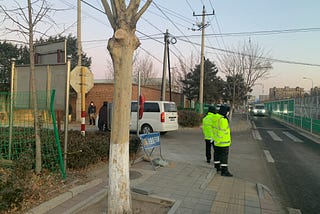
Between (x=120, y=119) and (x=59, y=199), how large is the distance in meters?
1.85

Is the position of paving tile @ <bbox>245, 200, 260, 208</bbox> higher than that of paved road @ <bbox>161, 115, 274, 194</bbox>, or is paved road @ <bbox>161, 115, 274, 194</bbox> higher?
paving tile @ <bbox>245, 200, 260, 208</bbox>

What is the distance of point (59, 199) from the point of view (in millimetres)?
3924

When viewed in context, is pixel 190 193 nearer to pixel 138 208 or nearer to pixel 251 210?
pixel 251 210

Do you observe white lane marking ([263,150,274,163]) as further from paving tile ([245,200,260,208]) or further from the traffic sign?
the traffic sign

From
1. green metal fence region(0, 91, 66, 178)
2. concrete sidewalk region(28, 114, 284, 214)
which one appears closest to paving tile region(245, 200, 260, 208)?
concrete sidewalk region(28, 114, 284, 214)

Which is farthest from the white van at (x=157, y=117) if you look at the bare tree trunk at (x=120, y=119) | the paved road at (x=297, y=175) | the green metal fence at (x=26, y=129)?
the bare tree trunk at (x=120, y=119)

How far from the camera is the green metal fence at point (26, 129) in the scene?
4984 millimetres

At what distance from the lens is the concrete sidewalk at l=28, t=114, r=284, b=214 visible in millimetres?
3951

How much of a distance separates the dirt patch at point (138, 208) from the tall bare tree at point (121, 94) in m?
0.42

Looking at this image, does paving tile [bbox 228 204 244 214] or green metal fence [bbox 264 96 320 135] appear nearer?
paving tile [bbox 228 204 244 214]

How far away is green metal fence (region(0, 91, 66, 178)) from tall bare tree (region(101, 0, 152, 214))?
187 centimetres

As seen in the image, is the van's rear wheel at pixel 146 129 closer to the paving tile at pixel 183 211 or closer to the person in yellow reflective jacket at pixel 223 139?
the person in yellow reflective jacket at pixel 223 139

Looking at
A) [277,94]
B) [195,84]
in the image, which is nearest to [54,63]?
[195,84]

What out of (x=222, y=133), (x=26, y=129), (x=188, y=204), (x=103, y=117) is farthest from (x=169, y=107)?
(x=188, y=204)
